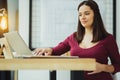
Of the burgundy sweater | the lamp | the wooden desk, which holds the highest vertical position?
the lamp

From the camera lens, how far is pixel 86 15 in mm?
1656

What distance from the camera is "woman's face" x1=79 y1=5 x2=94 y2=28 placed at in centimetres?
A: 164

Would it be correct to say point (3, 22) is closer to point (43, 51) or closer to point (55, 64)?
point (43, 51)

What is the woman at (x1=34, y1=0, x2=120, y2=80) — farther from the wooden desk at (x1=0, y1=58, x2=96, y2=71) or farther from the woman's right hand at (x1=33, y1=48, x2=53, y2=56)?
the wooden desk at (x1=0, y1=58, x2=96, y2=71)

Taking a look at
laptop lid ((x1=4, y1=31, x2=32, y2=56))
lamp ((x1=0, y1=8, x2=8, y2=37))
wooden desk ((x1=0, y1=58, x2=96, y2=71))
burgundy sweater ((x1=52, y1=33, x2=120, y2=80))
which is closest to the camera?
wooden desk ((x1=0, y1=58, x2=96, y2=71))

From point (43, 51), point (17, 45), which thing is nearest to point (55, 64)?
point (17, 45)

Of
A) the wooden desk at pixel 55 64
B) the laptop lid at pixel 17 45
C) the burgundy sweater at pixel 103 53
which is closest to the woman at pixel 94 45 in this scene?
the burgundy sweater at pixel 103 53

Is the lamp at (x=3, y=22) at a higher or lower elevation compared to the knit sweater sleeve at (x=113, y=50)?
higher

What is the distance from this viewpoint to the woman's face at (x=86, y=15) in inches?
64.7

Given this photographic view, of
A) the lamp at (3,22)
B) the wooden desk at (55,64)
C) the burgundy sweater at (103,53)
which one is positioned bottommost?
the burgundy sweater at (103,53)

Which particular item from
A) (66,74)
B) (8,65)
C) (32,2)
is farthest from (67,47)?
(8,65)

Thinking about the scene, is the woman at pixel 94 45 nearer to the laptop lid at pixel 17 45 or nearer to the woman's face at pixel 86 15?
the woman's face at pixel 86 15

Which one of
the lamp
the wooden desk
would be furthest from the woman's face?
the lamp

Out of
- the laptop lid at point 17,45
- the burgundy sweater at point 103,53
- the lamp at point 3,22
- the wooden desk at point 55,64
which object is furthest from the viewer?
the lamp at point 3,22
